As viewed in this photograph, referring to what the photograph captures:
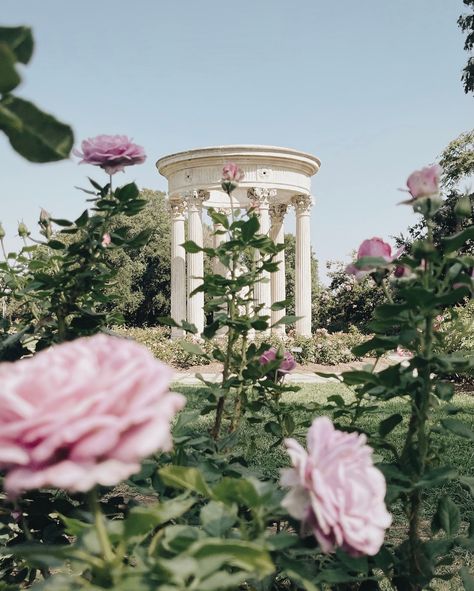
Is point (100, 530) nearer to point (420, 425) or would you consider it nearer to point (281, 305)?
point (420, 425)

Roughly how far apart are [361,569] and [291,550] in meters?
0.23

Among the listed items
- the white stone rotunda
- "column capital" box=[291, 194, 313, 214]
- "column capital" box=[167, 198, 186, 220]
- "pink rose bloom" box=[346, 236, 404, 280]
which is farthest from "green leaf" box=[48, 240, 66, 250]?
"column capital" box=[291, 194, 313, 214]

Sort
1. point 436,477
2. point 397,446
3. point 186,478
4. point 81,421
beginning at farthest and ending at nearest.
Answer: point 397,446, point 436,477, point 186,478, point 81,421

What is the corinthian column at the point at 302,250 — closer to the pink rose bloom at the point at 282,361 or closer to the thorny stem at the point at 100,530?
the pink rose bloom at the point at 282,361

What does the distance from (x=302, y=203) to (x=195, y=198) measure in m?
4.57

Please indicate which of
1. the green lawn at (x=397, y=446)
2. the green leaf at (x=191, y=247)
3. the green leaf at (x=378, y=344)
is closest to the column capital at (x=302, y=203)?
the green lawn at (x=397, y=446)

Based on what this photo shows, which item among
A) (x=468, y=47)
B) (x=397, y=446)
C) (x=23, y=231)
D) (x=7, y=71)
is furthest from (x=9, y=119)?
(x=468, y=47)

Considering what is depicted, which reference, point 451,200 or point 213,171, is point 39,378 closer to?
point 213,171

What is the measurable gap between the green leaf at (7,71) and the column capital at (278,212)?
26.2m

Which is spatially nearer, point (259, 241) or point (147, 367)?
point (147, 367)

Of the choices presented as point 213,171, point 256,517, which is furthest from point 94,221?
point 213,171

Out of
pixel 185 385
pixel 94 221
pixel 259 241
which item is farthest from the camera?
pixel 185 385

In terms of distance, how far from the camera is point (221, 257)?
2520mm

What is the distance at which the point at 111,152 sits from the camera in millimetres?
1911
